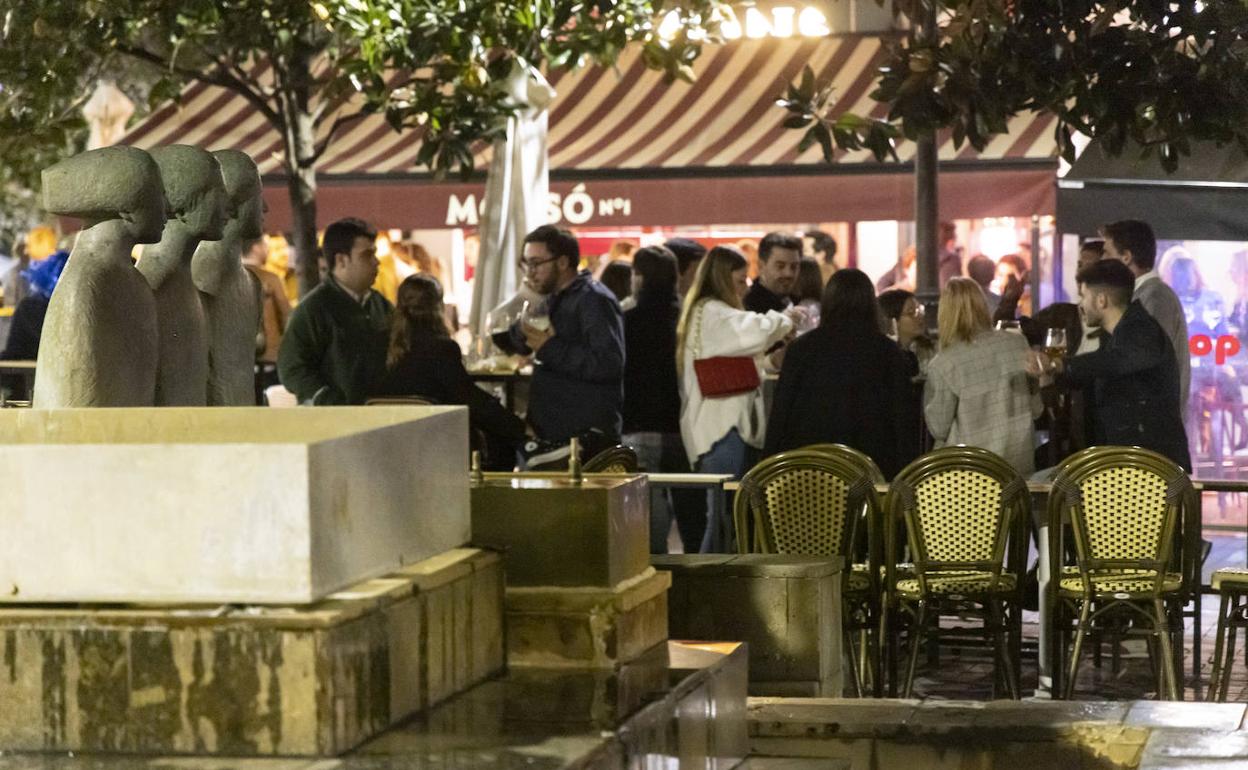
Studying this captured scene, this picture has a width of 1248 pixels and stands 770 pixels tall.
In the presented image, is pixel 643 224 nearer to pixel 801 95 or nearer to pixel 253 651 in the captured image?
pixel 801 95

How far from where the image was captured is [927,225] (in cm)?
1337

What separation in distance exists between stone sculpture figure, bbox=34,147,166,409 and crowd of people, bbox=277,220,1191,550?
4.32 meters

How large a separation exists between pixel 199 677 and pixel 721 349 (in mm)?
5904

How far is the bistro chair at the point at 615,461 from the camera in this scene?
864cm

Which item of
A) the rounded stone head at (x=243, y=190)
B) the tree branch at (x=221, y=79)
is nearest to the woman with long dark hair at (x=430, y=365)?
the tree branch at (x=221, y=79)

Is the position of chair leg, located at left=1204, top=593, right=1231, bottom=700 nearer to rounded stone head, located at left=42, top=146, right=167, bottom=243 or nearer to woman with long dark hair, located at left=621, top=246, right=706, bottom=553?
woman with long dark hair, located at left=621, top=246, right=706, bottom=553

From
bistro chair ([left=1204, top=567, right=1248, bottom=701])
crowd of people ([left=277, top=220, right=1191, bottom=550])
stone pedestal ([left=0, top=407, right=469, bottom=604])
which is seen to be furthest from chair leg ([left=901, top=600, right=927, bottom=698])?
stone pedestal ([left=0, top=407, right=469, bottom=604])

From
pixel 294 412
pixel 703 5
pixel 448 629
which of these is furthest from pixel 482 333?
pixel 448 629

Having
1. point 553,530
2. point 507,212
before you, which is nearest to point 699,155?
point 507,212

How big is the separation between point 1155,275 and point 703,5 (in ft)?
9.06

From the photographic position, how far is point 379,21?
9609 mm

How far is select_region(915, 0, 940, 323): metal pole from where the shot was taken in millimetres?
13203

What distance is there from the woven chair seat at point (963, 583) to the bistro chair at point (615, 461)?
120 centimetres

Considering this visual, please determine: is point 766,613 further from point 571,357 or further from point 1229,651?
point 571,357
